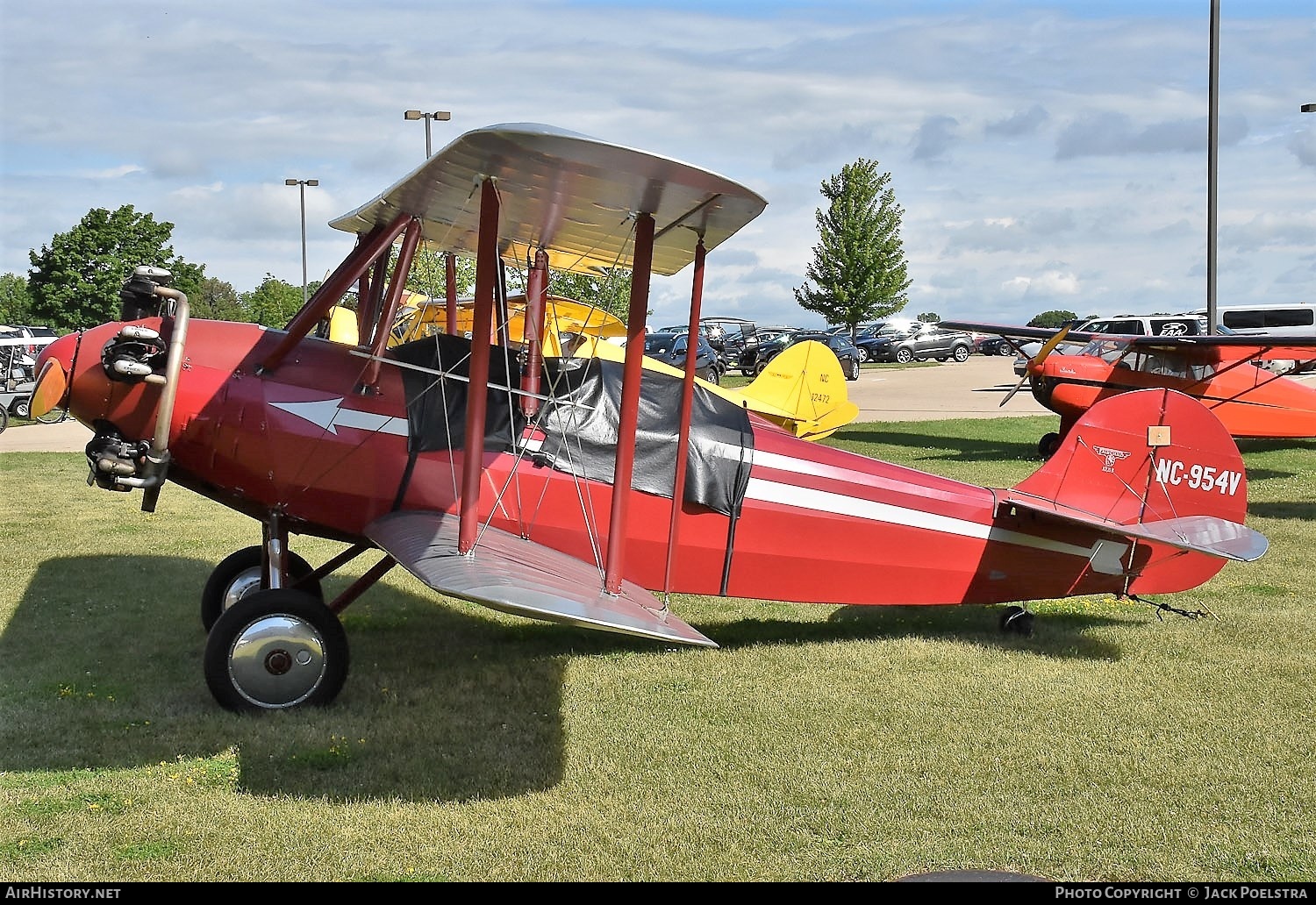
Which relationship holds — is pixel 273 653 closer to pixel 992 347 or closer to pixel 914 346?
pixel 914 346

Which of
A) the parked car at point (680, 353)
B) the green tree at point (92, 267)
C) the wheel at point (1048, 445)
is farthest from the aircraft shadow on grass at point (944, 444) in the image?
the green tree at point (92, 267)

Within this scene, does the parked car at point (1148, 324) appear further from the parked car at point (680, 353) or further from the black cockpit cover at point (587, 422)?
the black cockpit cover at point (587, 422)

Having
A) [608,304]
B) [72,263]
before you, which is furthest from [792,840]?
[72,263]

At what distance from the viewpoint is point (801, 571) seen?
21.1 feet

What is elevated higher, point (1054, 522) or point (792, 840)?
A: point (1054, 522)

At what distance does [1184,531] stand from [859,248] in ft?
161

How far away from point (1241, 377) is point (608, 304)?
567 inches

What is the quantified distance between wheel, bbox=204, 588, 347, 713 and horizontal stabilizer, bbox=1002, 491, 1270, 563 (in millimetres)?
4045

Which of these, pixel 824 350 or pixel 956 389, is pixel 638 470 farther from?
pixel 956 389

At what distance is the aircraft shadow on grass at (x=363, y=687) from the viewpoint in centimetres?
484

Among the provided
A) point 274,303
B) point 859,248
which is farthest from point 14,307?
point 859,248

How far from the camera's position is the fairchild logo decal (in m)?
6.92

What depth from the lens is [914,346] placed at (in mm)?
49219

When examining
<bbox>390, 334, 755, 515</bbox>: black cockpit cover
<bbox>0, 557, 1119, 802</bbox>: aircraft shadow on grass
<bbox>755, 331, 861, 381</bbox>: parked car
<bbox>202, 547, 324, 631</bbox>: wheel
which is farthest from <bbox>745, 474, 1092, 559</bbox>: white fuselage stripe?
<bbox>755, 331, 861, 381</bbox>: parked car
